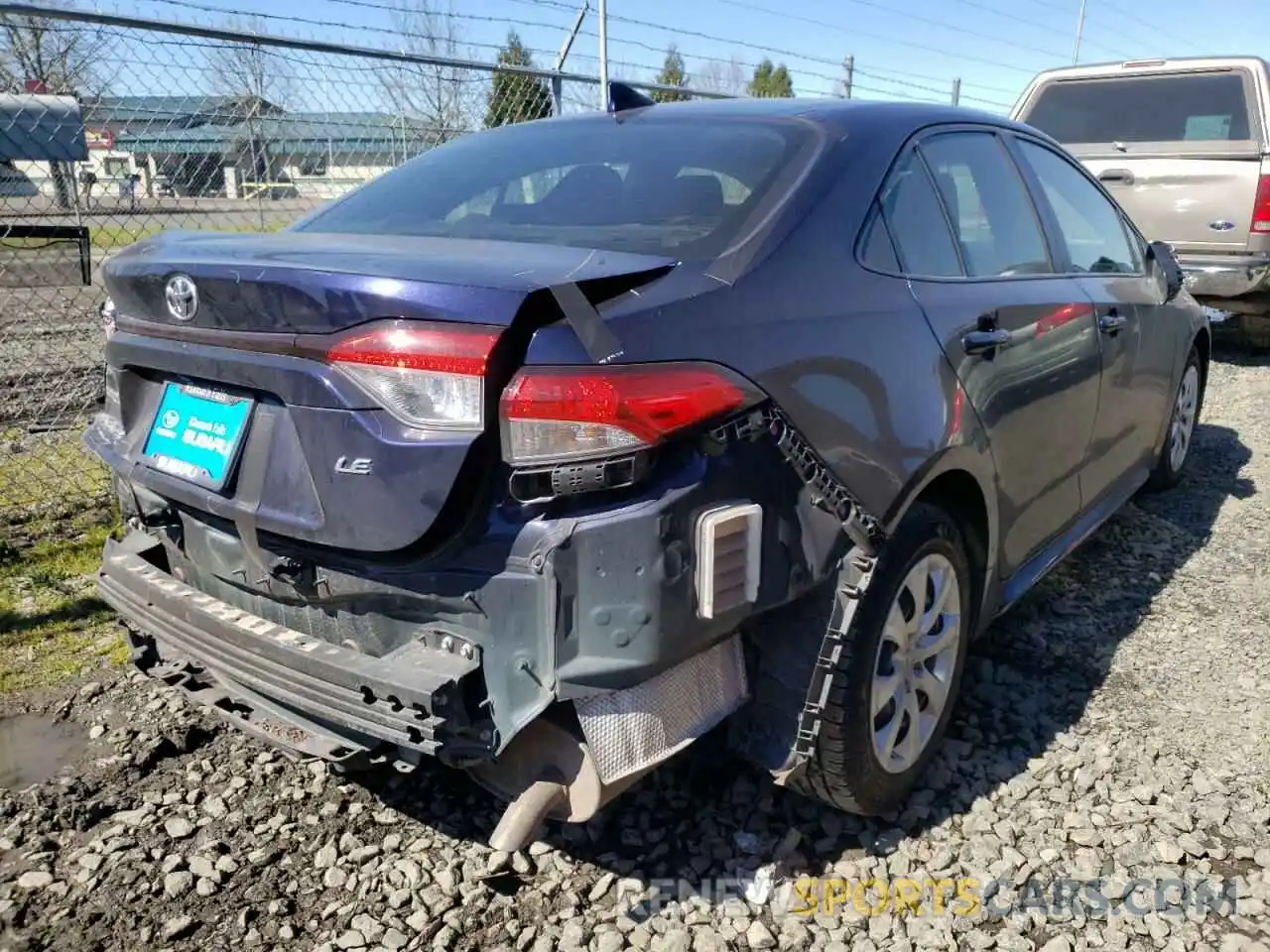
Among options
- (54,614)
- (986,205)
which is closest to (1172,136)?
(986,205)

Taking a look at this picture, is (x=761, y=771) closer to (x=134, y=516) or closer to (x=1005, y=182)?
(x=134, y=516)

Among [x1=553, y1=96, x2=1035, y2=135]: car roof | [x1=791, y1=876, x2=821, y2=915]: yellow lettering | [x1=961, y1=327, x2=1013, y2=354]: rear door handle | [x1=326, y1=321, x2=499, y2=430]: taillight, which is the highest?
[x1=553, y1=96, x2=1035, y2=135]: car roof

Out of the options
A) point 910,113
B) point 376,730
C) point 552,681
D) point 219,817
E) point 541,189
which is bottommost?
point 219,817

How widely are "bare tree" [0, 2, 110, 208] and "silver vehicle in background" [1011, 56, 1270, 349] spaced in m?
6.78

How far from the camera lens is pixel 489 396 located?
1775 millimetres

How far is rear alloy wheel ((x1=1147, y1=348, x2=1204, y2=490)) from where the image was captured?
191 inches

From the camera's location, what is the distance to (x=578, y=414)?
1770 mm

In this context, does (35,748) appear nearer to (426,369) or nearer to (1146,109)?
(426,369)

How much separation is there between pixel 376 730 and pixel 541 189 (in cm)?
150

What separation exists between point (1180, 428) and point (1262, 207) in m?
3.47

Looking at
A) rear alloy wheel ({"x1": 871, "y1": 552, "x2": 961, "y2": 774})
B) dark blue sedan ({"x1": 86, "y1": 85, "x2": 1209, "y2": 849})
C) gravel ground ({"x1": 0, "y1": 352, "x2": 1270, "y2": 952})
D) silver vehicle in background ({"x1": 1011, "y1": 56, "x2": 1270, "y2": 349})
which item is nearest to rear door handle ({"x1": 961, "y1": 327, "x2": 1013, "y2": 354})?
dark blue sedan ({"x1": 86, "y1": 85, "x2": 1209, "y2": 849})

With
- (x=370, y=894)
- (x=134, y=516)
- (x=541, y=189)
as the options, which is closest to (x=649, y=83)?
(x=541, y=189)

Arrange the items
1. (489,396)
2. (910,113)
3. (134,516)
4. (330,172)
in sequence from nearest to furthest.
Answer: (489,396) < (134,516) < (910,113) < (330,172)

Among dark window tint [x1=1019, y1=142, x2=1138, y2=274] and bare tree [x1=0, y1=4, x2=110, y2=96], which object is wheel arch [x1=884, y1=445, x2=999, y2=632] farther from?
bare tree [x1=0, y1=4, x2=110, y2=96]
